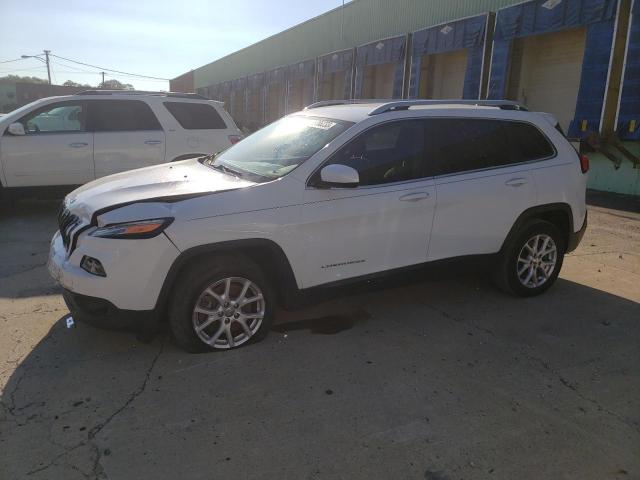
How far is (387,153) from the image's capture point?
4055 mm

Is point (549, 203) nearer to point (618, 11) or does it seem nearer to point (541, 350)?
point (541, 350)

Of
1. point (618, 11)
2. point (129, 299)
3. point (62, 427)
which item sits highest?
point (618, 11)

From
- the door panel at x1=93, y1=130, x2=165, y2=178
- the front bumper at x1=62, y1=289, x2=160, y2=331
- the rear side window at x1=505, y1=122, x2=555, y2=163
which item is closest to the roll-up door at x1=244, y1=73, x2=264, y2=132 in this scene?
the door panel at x1=93, y1=130, x2=165, y2=178

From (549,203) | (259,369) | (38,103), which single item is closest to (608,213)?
(549,203)

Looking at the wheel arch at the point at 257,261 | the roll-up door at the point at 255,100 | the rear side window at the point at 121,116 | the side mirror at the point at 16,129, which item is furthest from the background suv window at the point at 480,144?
the roll-up door at the point at 255,100

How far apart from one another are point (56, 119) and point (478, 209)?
6.48m

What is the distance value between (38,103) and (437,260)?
6401 mm

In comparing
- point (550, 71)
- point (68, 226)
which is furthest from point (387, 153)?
point (550, 71)

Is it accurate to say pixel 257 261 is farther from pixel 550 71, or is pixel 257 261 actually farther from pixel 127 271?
pixel 550 71

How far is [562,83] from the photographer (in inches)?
557

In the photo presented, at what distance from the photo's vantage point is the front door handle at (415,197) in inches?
156

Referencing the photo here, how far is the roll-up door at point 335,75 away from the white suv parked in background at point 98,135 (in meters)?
15.9

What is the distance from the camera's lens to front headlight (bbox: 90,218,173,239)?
3.23m

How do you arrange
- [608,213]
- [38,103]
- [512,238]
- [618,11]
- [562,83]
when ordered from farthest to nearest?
[562,83], [618,11], [608,213], [38,103], [512,238]
